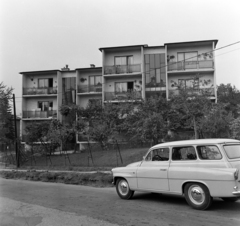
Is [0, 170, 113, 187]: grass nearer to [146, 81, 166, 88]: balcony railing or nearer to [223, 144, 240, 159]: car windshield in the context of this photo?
[223, 144, 240, 159]: car windshield

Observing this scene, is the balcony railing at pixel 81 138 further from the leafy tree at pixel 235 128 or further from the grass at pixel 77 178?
the leafy tree at pixel 235 128

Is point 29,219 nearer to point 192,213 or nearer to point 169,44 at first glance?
point 192,213

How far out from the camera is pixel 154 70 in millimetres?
33625

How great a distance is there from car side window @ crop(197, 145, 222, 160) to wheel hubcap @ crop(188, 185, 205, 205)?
77 cm

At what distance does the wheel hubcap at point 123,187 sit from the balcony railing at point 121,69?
25.6m

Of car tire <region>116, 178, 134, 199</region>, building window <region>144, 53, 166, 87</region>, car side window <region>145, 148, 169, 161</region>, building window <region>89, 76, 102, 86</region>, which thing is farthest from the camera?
building window <region>89, 76, 102, 86</region>

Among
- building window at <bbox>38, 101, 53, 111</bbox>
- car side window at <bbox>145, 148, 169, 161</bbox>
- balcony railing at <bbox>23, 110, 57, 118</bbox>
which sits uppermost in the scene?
building window at <bbox>38, 101, 53, 111</bbox>

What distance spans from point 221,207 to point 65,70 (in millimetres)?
35623

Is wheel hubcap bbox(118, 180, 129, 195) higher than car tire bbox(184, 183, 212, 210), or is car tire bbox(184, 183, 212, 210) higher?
car tire bbox(184, 183, 212, 210)

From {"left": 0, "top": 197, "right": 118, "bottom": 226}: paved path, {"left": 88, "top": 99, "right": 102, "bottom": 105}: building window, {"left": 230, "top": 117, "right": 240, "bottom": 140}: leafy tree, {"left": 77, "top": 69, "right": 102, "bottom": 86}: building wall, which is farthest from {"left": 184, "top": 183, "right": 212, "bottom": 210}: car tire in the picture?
{"left": 77, "top": 69, "right": 102, "bottom": 86}: building wall

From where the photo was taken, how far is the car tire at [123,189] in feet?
28.4

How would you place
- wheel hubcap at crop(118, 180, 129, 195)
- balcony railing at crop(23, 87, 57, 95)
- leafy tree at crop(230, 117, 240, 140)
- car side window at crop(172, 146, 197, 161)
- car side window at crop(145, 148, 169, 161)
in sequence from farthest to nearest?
balcony railing at crop(23, 87, 57, 95), leafy tree at crop(230, 117, 240, 140), wheel hubcap at crop(118, 180, 129, 195), car side window at crop(145, 148, 169, 161), car side window at crop(172, 146, 197, 161)

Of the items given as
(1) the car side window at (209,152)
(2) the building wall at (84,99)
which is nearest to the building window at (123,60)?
(2) the building wall at (84,99)

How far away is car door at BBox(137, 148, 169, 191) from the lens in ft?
25.4
